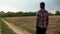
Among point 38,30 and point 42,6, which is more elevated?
point 42,6

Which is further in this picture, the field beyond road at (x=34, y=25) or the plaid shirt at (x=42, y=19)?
the field beyond road at (x=34, y=25)

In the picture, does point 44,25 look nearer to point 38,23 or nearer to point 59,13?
point 38,23

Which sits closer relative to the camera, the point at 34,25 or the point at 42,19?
the point at 42,19

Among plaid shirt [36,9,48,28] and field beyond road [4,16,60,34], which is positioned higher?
plaid shirt [36,9,48,28]

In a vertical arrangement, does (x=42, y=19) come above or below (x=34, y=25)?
above

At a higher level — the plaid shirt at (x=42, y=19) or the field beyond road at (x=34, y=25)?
the plaid shirt at (x=42, y=19)

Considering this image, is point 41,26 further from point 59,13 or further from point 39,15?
point 59,13

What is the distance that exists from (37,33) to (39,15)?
66 centimetres

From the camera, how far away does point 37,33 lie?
8633mm

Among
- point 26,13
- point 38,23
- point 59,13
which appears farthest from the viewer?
point 26,13

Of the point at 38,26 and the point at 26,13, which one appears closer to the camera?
the point at 38,26

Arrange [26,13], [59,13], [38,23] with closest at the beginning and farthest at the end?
[38,23] < [59,13] < [26,13]

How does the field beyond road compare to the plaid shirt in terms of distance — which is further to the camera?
A: the field beyond road

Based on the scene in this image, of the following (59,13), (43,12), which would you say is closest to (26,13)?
(59,13)
